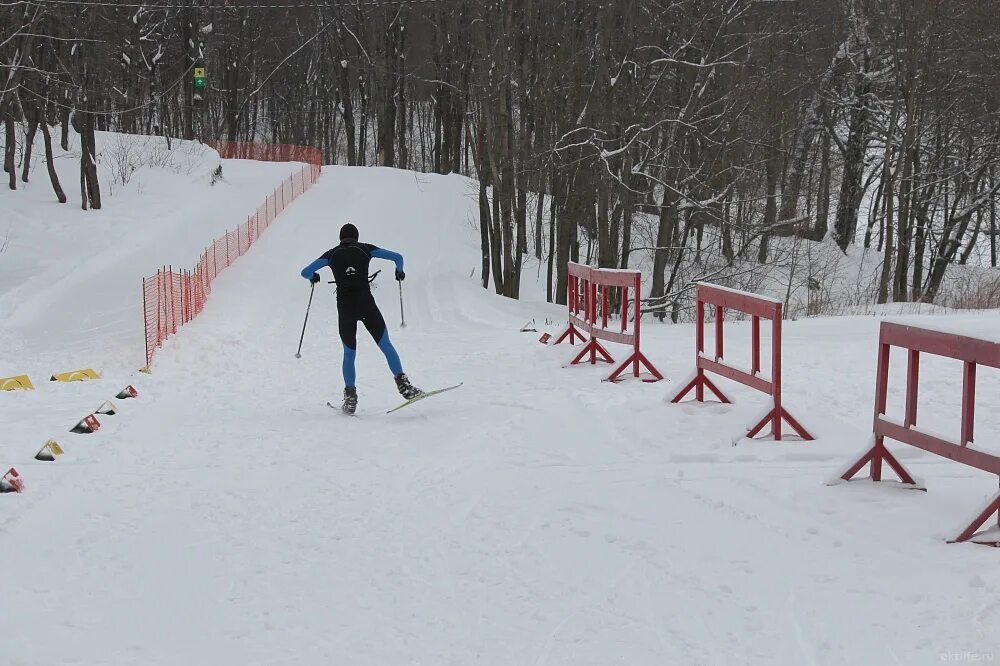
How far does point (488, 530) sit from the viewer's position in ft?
19.9

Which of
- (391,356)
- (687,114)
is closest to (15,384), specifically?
(391,356)

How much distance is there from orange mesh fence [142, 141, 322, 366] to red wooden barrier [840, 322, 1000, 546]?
9880 mm

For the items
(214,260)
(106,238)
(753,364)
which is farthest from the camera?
(106,238)

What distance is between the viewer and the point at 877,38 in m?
34.7

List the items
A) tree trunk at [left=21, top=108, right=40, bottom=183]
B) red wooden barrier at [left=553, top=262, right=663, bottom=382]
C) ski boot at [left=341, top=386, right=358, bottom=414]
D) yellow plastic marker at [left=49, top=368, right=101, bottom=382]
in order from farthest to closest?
tree trunk at [left=21, top=108, right=40, bottom=183] < yellow plastic marker at [left=49, top=368, right=101, bottom=382] < red wooden barrier at [left=553, top=262, right=663, bottom=382] < ski boot at [left=341, top=386, right=358, bottom=414]

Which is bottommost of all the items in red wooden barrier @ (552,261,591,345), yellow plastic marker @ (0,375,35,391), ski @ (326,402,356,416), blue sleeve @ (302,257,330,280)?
yellow plastic marker @ (0,375,35,391)

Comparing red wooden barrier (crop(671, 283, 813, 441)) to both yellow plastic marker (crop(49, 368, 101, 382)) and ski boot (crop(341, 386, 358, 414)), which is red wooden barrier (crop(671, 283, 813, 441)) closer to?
ski boot (crop(341, 386, 358, 414))

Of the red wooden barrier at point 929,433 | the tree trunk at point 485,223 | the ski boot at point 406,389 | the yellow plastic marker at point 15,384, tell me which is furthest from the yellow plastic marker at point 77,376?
the tree trunk at point 485,223

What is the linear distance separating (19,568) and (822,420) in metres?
6.44

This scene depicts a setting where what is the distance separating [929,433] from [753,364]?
2.49 metres

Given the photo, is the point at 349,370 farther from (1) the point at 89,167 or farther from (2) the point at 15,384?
(1) the point at 89,167

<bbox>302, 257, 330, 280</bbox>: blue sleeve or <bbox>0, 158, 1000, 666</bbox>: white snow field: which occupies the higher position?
<bbox>302, 257, 330, 280</bbox>: blue sleeve

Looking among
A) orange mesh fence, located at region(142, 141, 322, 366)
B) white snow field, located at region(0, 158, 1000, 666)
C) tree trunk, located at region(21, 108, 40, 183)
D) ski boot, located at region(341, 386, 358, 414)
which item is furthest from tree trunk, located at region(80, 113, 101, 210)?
ski boot, located at region(341, 386, 358, 414)

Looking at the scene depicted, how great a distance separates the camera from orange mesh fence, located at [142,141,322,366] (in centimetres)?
1680
